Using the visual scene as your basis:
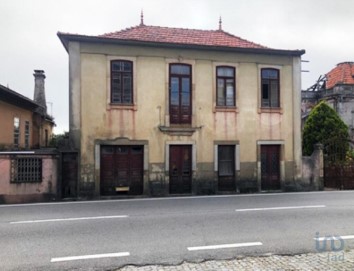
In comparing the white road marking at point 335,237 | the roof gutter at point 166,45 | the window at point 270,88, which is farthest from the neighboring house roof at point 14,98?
the white road marking at point 335,237

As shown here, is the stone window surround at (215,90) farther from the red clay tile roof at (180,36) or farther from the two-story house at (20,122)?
the two-story house at (20,122)

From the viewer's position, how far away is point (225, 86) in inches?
622

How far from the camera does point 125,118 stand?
575 inches

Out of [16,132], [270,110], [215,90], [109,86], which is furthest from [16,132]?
[270,110]

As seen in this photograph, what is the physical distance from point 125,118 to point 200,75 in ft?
13.8

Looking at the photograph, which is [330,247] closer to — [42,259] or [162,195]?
[42,259]

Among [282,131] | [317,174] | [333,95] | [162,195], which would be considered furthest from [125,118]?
[333,95]

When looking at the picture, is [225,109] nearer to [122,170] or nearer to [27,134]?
[122,170]

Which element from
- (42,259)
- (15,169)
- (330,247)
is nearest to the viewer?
(42,259)

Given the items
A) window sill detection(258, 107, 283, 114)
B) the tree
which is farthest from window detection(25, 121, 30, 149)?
the tree

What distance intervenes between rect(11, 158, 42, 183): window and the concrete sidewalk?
9194mm

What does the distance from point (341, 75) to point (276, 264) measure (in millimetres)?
29520

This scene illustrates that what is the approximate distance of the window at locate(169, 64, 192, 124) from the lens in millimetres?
15180

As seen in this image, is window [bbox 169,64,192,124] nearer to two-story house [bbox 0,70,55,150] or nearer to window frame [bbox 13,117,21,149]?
two-story house [bbox 0,70,55,150]
